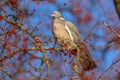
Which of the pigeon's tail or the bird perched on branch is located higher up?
the bird perched on branch

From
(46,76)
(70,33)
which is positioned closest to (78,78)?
(46,76)

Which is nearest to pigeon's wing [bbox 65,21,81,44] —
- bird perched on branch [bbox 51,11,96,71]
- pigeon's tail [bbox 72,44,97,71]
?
bird perched on branch [bbox 51,11,96,71]

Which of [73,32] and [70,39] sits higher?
[73,32]

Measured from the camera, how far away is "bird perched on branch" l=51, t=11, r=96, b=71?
4.20 metres

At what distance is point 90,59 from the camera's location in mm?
4398

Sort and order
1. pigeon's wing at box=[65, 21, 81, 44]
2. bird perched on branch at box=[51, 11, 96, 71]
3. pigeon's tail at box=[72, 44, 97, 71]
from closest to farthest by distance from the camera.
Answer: pigeon's tail at box=[72, 44, 97, 71] → bird perched on branch at box=[51, 11, 96, 71] → pigeon's wing at box=[65, 21, 81, 44]

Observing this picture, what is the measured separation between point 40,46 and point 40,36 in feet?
1.31

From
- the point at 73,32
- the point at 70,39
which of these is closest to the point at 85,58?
the point at 70,39

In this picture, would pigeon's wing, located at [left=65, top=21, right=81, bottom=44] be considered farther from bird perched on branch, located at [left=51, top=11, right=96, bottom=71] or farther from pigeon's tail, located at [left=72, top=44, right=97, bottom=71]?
pigeon's tail, located at [left=72, top=44, right=97, bottom=71]

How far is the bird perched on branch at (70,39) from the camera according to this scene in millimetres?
4203

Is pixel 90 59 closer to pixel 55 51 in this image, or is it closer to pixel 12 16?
pixel 55 51

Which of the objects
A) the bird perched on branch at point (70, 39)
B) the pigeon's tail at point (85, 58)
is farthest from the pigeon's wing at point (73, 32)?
the pigeon's tail at point (85, 58)

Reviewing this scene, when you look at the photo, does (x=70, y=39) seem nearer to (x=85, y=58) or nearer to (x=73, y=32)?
(x=73, y=32)

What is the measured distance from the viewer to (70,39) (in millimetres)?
5293
